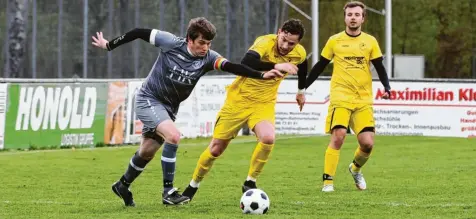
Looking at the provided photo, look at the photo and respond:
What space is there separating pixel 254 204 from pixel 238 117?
1.75m

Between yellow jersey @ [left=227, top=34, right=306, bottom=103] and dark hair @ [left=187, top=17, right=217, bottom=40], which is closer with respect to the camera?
dark hair @ [left=187, top=17, right=217, bottom=40]

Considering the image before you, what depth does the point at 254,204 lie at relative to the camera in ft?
37.3

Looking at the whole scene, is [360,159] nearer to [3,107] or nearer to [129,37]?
[129,37]

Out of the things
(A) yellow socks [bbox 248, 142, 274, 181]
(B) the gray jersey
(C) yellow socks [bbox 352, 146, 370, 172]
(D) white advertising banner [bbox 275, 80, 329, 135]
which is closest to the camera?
(B) the gray jersey

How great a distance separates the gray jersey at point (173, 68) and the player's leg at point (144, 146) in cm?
18

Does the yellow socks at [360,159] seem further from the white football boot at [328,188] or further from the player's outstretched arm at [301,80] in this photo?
the player's outstretched arm at [301,80]

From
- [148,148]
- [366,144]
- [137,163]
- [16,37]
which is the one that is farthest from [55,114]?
[148,148]

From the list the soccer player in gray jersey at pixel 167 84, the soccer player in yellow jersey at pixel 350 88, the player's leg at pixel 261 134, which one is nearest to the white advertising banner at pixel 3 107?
the soccer player in yellow jersey at pixel 350 88

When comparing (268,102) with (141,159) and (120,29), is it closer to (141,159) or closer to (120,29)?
(141,159)

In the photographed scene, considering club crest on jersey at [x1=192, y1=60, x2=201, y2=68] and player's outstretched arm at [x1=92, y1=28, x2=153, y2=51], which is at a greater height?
player's outstretched arm at [x1=92, y1=28, x2=153, y2=51]

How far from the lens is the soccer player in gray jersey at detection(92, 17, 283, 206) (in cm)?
1179

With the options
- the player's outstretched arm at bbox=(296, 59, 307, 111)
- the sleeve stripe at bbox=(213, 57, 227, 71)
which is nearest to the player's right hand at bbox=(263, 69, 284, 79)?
the sleeve stripe at bbox=(213, 57, 227, 71)

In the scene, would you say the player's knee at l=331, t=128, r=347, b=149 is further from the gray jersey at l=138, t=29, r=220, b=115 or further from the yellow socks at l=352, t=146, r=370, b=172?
the gray jersey at l=138, t=29, r=220, b=115

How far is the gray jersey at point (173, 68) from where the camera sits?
11.9m
